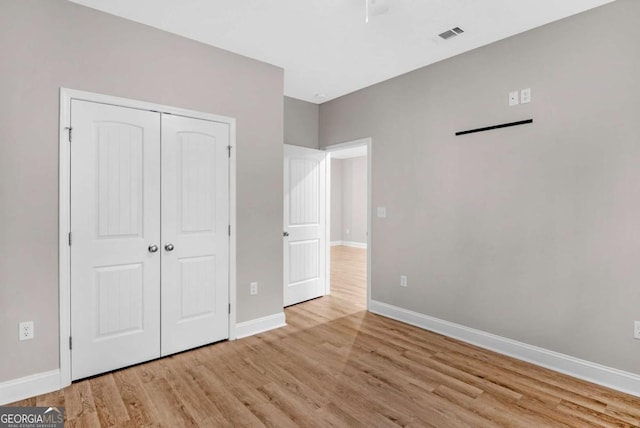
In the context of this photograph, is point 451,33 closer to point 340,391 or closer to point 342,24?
point 342,24

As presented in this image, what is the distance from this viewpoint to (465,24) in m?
2.72

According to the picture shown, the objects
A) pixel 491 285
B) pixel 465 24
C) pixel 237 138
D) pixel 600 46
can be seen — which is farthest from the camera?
pixel 237 138

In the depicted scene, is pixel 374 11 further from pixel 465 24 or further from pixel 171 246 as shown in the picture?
pixel 171 246

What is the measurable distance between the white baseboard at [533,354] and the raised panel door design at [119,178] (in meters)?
2.93

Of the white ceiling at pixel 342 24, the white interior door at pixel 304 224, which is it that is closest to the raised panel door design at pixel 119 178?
the white ceiling at pixel 342 24

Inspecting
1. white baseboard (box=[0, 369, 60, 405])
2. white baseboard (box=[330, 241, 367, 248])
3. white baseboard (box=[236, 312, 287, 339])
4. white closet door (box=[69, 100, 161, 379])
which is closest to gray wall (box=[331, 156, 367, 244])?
white baseboard (box=[330, 241, 367, 248])

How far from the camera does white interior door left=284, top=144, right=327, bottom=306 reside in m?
4.39

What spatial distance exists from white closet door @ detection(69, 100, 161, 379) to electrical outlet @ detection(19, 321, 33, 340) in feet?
0.77

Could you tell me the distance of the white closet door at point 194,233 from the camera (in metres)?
2.90

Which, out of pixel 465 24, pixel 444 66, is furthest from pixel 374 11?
pixel 444 66

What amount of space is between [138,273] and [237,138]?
153 cm

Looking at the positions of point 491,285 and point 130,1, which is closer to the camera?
point 130,1

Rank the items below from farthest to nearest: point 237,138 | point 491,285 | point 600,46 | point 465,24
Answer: point 237,138 → point 491,285 → point 465,24 → point 600,46

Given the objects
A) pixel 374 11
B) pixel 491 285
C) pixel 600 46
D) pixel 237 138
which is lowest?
pixel 491 285
